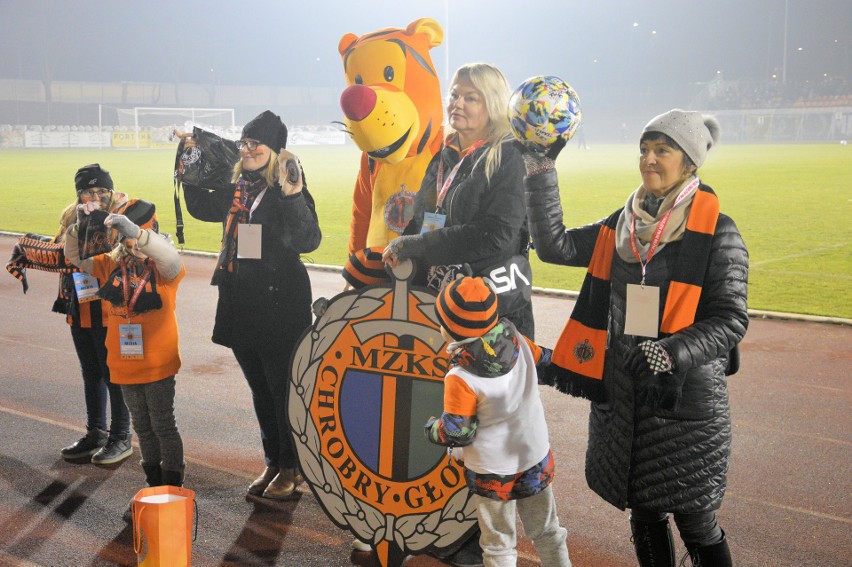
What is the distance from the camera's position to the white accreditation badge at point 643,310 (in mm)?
2537

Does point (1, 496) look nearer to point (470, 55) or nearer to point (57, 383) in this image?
point (57, 383)

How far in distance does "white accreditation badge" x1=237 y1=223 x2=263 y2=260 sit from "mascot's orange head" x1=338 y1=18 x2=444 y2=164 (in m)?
0.66

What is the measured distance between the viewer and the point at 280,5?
8119 cm

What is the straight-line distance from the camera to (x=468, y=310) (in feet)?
8.05

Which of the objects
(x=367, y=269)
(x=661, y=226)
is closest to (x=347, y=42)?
(x=367, y=269)

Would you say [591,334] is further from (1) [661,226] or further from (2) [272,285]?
(2) [272,285]

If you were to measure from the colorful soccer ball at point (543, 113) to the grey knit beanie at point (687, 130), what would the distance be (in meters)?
0.29

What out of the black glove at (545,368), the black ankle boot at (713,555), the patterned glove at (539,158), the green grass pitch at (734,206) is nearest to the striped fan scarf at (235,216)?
the patterned glove at (539,158)

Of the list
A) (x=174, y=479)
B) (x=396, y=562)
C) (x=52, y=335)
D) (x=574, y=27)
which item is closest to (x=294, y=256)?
(x=174, y=479)

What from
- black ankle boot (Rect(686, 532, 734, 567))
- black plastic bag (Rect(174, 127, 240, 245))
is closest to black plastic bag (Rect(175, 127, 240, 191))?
black plastic bag (Rect(174, 127, 240, 245))

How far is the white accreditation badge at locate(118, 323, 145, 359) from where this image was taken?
12.5 feet

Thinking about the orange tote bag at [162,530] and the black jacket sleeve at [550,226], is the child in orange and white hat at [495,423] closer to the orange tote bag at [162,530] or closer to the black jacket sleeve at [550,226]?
the black jacket sleeve at [550,226]

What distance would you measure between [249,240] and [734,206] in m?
16.6

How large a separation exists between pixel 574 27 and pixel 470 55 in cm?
1012
